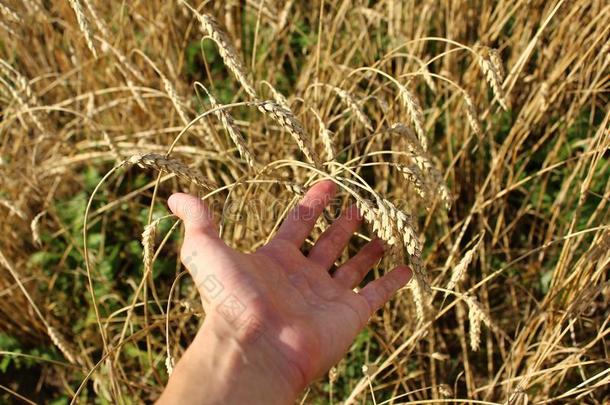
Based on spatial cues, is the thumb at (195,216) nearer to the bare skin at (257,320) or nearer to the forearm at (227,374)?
the bare skin at (257,320)

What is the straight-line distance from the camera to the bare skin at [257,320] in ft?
4.44

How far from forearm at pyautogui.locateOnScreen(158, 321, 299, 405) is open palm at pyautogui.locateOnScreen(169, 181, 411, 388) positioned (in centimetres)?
2

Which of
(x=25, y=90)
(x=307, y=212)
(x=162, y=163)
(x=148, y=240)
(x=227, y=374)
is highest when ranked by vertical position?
(x=25, y=90)

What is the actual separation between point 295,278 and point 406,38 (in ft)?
4.18

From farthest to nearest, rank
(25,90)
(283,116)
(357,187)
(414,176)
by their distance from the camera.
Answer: (357,187), (25,90), (414,176), (283,116)

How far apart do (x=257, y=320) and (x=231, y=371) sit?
12cm

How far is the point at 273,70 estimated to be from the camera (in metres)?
2.60

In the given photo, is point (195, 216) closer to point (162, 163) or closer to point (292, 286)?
point (162, 163)

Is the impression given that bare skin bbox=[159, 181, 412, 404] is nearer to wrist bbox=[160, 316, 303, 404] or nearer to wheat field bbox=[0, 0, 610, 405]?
wrist bbox=[160, 316, 303, 404]

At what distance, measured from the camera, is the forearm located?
1.32 meters

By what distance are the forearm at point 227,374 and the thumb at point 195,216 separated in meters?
0.21

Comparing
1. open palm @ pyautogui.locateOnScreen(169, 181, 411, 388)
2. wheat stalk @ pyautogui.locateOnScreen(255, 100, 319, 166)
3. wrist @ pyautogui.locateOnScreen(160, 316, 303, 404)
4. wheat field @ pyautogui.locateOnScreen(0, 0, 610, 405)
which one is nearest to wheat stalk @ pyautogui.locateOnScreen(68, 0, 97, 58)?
wheat field @ pyautogui.locateOnScreen(0, 0, 610, 405)

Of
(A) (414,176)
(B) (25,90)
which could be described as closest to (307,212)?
(A) (414,176)

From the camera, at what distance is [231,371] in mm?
1356
